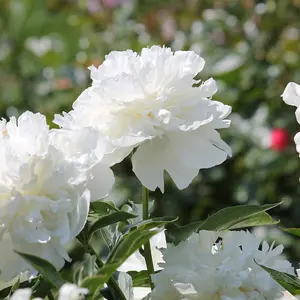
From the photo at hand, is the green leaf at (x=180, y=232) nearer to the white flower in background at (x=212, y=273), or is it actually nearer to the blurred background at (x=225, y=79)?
the white flower in background at (x=212, y=273)

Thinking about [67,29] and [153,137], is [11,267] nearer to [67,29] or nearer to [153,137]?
[153,137]

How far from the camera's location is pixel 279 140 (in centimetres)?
252

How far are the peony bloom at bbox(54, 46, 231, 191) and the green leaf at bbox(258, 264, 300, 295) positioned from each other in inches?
5.4

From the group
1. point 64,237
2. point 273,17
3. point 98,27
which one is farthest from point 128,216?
point 98,27

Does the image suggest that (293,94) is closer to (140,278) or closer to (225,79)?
(140,278)

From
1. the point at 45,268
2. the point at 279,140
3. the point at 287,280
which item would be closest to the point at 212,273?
the point at 287,280

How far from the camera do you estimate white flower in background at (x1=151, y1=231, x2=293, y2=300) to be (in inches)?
30.5

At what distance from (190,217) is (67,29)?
6.03 feet

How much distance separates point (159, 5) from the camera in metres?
3.87

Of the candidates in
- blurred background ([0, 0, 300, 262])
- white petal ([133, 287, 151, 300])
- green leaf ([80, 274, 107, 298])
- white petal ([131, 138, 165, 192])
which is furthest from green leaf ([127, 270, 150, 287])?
blurred background ([0, 0, 300, 262])

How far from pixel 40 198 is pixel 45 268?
87mm

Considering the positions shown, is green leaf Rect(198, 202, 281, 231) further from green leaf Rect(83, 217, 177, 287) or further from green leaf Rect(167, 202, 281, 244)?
green leaf Rect(83, 217, 177, 287)

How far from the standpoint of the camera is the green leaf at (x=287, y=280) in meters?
0.75

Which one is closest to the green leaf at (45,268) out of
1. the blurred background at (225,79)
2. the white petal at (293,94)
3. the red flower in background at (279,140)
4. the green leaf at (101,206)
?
the green leaf at (101,206)
